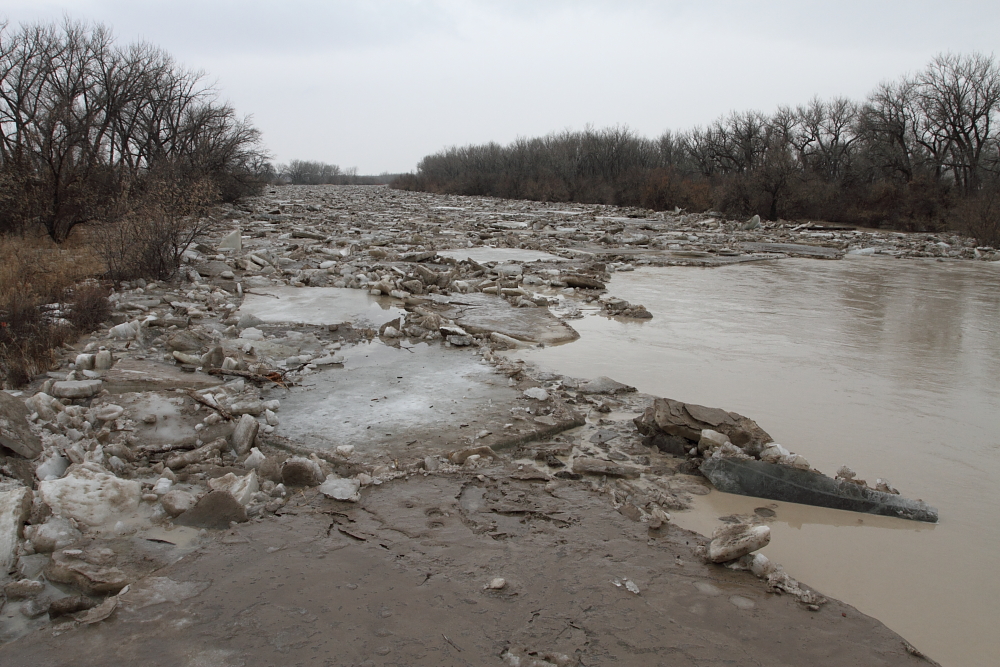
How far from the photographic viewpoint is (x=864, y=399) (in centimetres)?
438

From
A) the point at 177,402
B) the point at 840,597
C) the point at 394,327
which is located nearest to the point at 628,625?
the point at 840,597

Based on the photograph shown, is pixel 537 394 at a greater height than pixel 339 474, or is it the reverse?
pixel 537 394

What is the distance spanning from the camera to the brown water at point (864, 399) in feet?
7.59

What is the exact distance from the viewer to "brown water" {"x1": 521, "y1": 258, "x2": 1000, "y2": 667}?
2312 mm

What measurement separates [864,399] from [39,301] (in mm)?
7250

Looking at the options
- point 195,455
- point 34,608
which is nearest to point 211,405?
point 195,455

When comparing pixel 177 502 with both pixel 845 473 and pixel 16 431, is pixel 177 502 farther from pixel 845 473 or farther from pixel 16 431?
pixel 845 473

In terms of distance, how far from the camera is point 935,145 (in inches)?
1125

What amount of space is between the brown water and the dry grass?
12.0ft

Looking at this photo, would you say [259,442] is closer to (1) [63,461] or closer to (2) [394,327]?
(1) [63,461]

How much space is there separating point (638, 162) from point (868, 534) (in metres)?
48.1

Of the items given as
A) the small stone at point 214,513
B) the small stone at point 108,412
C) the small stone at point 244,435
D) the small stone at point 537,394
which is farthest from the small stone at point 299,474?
the small stone at point 537,394

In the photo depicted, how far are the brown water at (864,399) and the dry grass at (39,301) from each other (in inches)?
144

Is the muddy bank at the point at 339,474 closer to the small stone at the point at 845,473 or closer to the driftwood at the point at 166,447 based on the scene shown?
the driftwood at the point at 166,447
